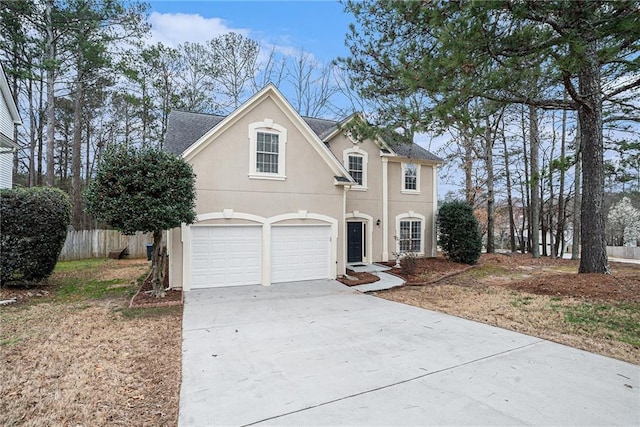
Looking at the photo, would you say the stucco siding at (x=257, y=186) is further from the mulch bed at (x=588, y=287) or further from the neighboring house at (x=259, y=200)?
the mulch bed at (x=588, y=287)

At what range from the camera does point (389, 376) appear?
169 inches

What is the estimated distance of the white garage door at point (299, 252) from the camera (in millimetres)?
10859

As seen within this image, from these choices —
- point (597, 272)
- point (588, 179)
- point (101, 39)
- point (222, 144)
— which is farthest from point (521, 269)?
point (101, 39)

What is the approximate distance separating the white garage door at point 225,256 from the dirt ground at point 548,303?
3.96 meters

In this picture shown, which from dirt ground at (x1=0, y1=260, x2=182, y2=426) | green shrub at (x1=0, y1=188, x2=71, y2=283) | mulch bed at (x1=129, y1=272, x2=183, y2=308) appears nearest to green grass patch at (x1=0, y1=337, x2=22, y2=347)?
dirt ground at (x1=0, y1=260, x2=182, y2=426)

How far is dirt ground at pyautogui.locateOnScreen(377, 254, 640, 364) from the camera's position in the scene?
5.81 metres

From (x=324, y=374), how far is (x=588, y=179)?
1077 cm

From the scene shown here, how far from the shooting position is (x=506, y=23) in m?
6.72

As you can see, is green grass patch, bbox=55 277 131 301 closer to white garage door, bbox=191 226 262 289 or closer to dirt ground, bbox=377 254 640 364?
white garage door, bbox=191 226 262 289

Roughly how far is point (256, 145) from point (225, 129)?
1022 mm

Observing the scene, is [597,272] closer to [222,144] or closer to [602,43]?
[602,43]

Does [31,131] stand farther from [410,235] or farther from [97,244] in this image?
[410,235]

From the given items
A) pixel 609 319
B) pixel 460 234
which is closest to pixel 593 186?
pixel 609 319

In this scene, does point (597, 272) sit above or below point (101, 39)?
below
